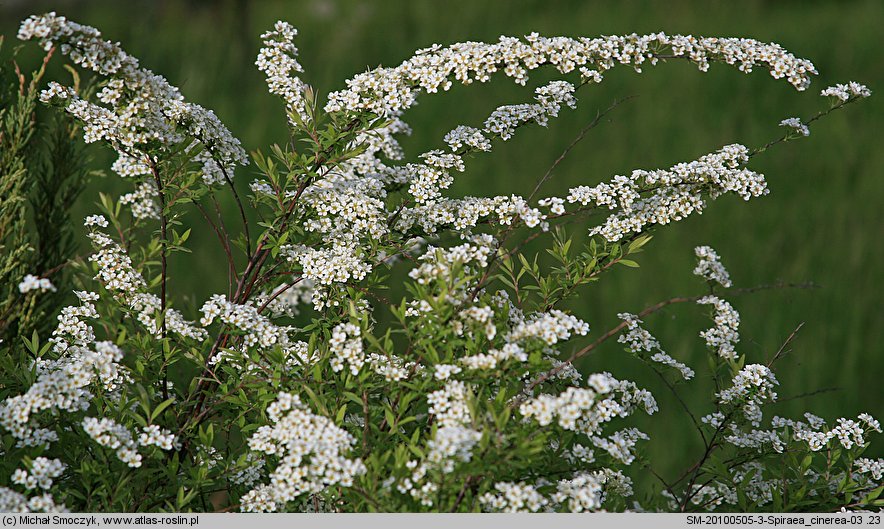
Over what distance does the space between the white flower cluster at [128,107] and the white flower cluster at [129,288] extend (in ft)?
0.90

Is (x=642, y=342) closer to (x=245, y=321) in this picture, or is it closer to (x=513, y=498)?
(x=513, y=498)

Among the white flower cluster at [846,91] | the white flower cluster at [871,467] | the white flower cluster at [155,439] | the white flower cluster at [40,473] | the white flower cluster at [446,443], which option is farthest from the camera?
the white flower cluster at [846,91]

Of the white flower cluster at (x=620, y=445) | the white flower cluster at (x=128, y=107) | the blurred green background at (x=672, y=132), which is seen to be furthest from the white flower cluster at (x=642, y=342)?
the blurred green background at (x=672, y=132)

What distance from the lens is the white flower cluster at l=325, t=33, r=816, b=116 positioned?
2170 millimetres

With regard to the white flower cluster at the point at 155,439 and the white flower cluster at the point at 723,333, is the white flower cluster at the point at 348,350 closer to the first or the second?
the white flower cluster at the point at 155,439

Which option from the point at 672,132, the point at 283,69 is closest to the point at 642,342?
the point at 283,69

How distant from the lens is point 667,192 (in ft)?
7.50

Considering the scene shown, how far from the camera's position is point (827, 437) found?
2143mm


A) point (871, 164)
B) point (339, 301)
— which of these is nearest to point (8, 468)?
point (339, 301)

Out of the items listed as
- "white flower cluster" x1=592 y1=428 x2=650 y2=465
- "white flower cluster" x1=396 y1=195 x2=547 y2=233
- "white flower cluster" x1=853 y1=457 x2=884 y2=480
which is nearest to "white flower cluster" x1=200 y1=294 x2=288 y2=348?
"white flower cluster" x1=396 y1=195 x2=547 y2=233

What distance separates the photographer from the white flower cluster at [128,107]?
1.97 m

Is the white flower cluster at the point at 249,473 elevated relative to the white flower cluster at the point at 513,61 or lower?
lower

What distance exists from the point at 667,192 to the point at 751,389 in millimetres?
560

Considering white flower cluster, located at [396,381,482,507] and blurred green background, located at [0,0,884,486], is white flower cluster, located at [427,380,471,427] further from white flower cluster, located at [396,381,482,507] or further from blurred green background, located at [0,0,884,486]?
blurred green background, located at [0,0,884,486]
